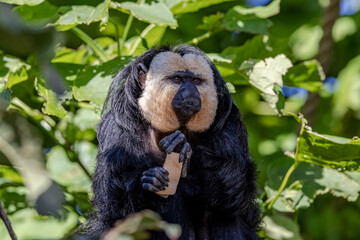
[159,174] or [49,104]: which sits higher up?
[49,104]

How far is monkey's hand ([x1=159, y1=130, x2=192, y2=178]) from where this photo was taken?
3.30m

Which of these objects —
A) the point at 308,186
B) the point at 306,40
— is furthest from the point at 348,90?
the point at 308,186

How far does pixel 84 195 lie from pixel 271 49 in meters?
1.86

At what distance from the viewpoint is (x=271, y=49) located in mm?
4680

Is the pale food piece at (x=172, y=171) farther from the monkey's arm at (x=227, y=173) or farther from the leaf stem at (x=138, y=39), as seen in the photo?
the leaf stem at (x=138, y=39)

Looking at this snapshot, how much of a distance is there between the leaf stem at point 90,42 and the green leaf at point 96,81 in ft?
0.77

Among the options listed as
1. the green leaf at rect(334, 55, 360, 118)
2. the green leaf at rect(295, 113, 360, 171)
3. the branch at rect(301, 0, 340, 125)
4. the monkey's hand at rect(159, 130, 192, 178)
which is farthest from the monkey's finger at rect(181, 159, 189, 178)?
the green leaf at rect(334, 55, 360, 118)

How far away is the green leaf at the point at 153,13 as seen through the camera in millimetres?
3891

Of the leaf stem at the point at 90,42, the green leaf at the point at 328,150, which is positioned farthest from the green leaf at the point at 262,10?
the green leaf at the point at 328,150

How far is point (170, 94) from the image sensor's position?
3.64m

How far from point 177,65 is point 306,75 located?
1398mm

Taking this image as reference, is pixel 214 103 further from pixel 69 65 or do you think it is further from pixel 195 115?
pixel 69 65

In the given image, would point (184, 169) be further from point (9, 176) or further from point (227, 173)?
point (9, 176)

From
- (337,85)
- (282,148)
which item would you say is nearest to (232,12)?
(282,148)
